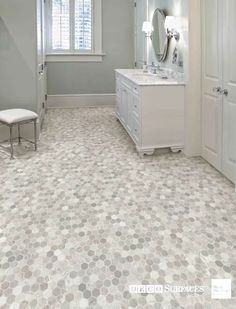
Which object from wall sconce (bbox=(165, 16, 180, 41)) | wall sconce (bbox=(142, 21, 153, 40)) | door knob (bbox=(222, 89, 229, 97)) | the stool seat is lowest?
the stool seat

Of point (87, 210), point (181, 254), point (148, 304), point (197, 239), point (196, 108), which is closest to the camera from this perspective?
point (148, 304)

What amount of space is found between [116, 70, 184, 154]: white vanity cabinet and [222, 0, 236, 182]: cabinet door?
2.46 ft

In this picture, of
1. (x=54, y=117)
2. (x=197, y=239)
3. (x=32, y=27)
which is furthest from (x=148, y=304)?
(x=54, y=117)

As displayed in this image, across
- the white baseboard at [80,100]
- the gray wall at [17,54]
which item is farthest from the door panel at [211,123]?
the white baseboard at [80,100]

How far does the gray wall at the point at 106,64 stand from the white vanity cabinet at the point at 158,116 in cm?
357

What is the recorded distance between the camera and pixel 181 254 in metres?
2.00

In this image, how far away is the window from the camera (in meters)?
7.08

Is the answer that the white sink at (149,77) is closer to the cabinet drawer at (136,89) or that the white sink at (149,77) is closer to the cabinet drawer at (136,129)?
the cabinet drawer at (136,89)

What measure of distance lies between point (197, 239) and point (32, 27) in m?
3.61

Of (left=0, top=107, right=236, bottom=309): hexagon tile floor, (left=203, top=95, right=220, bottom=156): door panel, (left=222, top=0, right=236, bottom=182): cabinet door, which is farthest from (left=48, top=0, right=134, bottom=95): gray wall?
(left=222, top=0, right=236, bottom=182): cabinet door

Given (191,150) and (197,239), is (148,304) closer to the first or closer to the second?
(197,239)

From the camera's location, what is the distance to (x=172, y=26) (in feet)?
14.2

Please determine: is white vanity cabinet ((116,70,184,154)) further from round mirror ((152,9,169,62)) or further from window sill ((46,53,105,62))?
window sill ((46,53,105,62))

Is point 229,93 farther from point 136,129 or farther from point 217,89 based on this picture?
point 136,129
